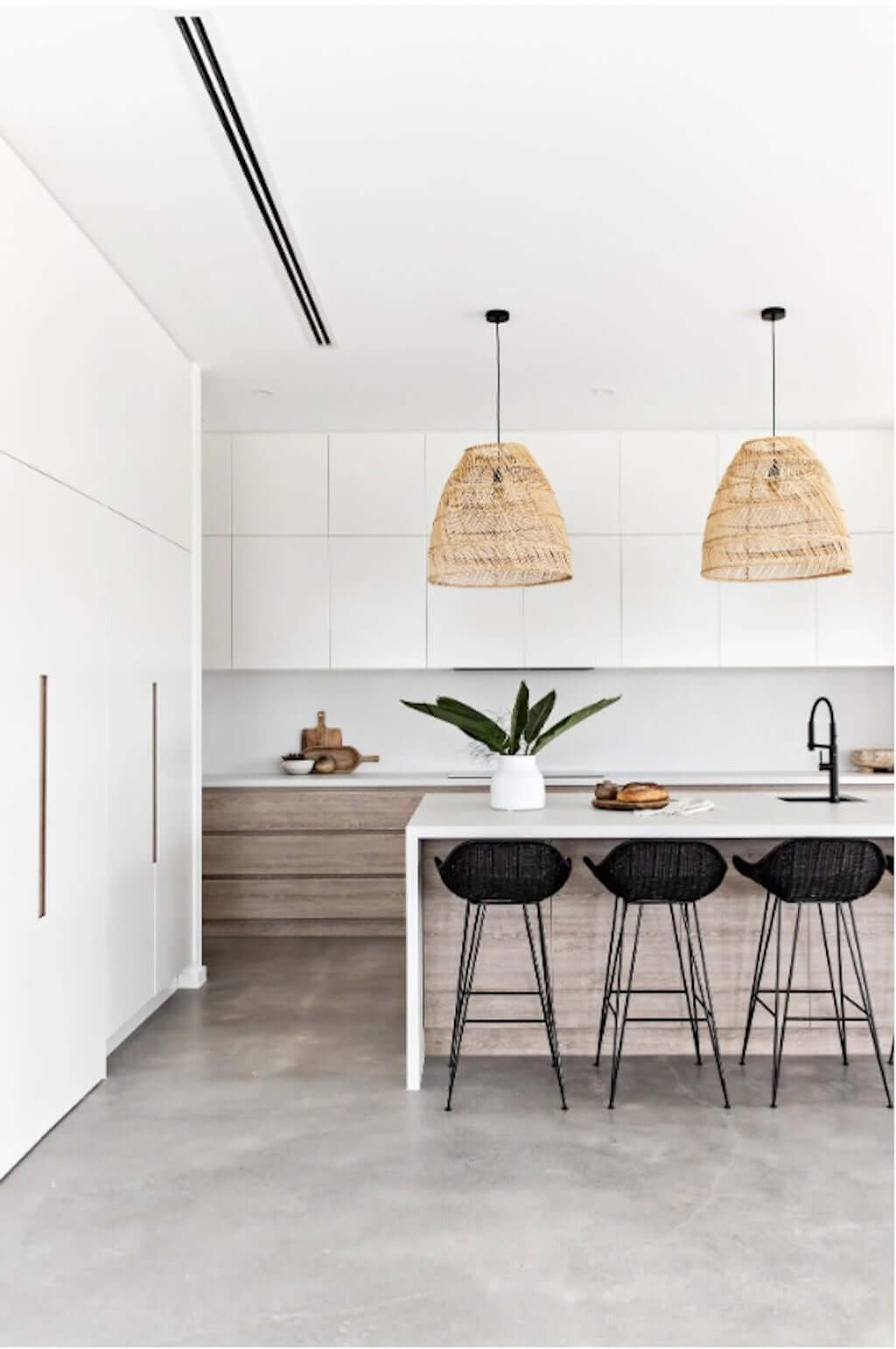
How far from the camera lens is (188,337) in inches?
189

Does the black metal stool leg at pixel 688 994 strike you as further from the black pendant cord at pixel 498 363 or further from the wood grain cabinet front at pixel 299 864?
the wood grain cabinet front at pixel 299 864

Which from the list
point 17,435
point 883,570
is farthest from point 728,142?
point 883,570

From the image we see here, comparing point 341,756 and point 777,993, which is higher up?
point 341,756

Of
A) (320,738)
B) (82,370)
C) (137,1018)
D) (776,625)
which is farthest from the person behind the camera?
(320,738)

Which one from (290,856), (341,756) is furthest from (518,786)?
(341,756)

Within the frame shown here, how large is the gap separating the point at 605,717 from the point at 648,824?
10.5 feet

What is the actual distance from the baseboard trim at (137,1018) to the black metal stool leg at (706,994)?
2110 mm

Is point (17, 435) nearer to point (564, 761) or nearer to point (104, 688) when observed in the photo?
point (104, 688)

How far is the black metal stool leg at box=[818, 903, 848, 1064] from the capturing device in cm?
393

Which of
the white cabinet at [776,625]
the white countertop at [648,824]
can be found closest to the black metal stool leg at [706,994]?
the white countertop at [648,824]

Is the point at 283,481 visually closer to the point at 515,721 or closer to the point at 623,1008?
the point at 515,721

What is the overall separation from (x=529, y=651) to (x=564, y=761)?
0.80 metres

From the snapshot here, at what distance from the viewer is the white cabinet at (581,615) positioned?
6.54 metres

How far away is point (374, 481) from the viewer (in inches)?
257
